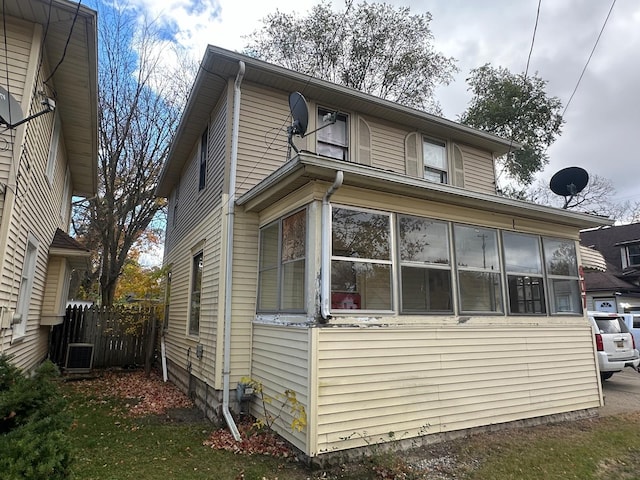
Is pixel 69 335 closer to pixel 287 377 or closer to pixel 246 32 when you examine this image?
pixel 287 377

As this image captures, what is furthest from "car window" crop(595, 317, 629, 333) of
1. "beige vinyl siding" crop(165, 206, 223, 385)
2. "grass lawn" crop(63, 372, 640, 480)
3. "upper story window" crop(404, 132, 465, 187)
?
"beige vinyl siding" crop(165, 206, 223, 385)

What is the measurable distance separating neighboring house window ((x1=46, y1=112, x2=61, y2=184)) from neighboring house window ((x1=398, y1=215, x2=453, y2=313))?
6.76 metres

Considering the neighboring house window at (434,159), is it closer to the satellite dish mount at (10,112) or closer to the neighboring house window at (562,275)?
the neighboring house window at (562,275)

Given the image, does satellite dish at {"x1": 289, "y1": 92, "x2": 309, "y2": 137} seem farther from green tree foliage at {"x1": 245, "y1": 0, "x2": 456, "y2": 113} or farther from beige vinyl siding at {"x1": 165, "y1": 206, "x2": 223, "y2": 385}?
green tree foliage at {"x1": 245, "y1": 0, "x2": 456, "y2": 113}

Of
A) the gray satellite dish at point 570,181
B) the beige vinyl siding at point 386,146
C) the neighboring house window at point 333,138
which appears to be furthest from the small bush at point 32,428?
the gray satellite dish at point 570,181

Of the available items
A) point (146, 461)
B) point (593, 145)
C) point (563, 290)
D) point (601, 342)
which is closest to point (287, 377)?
point (146, 461)

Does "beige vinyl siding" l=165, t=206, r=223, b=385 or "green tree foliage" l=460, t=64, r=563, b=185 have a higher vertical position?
"green tree foliage" l=460, t=64, r=563, b=185

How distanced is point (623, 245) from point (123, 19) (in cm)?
2724

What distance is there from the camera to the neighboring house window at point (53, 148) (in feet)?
25.0

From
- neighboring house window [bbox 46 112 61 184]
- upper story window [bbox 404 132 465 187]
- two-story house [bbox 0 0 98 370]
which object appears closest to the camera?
two-story house [bbox 0 0 98 370]

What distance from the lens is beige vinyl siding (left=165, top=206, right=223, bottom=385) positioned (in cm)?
659

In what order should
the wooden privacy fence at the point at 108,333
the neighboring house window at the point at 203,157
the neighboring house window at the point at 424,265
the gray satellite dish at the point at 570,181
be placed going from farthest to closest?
the wooden privacy fence at the point at 108,333 → the neighboring house window at the point at 203,157 → the gray satellite dish at the point at 570,181 → the neighboring house window at the point at 424,265

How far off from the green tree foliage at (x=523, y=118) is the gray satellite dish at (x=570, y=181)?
8.75 meters

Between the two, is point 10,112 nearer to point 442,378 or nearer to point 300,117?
point 300,117
